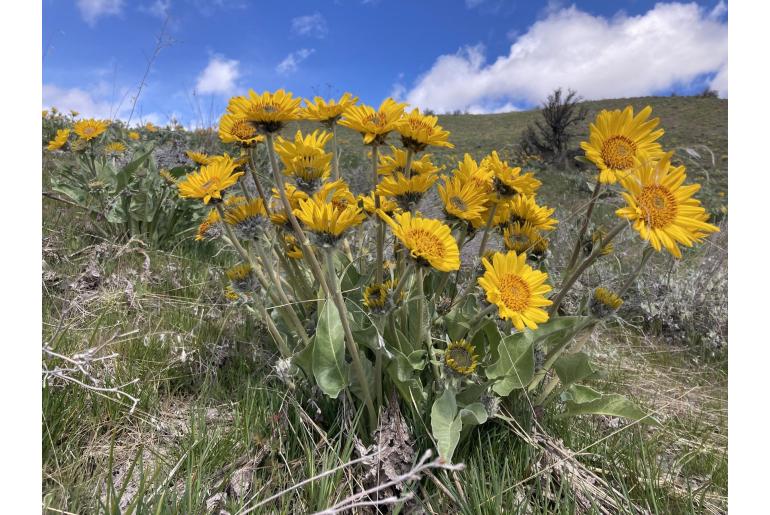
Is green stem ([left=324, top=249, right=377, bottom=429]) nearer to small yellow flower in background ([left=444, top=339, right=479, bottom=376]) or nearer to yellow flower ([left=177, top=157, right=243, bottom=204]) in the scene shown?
small yellow flower in background ([left=444, top=339, right=479, bottom=376])

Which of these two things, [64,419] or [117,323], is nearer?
[64,419]

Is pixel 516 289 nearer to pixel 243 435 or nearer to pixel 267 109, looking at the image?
pixel 267 109

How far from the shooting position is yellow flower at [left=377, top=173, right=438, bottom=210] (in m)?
1.54

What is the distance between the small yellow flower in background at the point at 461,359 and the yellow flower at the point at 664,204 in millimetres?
622

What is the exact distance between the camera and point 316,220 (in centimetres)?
130

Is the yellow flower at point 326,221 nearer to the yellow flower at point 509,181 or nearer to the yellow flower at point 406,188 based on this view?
the yellow flower at point 406,188

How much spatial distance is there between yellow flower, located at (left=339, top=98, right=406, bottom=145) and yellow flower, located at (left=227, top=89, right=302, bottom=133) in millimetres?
246

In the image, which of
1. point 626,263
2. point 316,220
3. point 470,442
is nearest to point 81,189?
point 316,220

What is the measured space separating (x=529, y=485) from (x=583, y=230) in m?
0.91

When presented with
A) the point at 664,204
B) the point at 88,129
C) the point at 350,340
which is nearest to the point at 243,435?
the point at 350,340

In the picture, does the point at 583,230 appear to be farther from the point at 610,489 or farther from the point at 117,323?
the point at 117,323

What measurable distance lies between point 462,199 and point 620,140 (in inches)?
22.0

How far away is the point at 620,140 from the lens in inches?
59.1

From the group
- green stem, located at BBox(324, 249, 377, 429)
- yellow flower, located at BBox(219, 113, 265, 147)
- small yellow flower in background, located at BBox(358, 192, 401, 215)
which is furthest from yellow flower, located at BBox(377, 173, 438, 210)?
yellow flower, located at BBox(219, 113, 265, 147)
